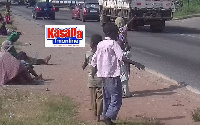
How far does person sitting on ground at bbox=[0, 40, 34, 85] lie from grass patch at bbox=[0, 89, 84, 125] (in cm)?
66

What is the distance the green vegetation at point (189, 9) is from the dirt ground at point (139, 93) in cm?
2916

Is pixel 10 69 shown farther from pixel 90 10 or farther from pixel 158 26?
pixel 90 10

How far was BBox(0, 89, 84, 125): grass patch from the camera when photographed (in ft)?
26.5

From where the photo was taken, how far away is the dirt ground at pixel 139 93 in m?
8.77

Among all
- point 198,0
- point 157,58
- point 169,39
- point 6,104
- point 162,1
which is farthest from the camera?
point 198,0

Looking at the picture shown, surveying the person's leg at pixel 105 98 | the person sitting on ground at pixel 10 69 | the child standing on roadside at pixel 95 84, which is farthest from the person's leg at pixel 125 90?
the person's leg at pixel 105 98

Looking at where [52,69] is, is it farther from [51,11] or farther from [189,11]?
[189,11]

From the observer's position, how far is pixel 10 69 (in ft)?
36.8

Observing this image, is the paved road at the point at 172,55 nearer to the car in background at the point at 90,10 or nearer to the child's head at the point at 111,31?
the child's head at the point at 111,31

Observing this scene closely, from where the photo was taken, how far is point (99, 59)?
24.8 feet

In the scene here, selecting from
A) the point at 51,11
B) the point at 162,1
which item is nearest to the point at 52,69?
the point at 162,1

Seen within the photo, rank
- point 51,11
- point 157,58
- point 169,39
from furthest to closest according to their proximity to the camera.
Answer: point 51,11 < point 169,39 < point 157,58

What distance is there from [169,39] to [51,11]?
66.0 ft

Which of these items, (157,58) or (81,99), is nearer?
(81,99)
